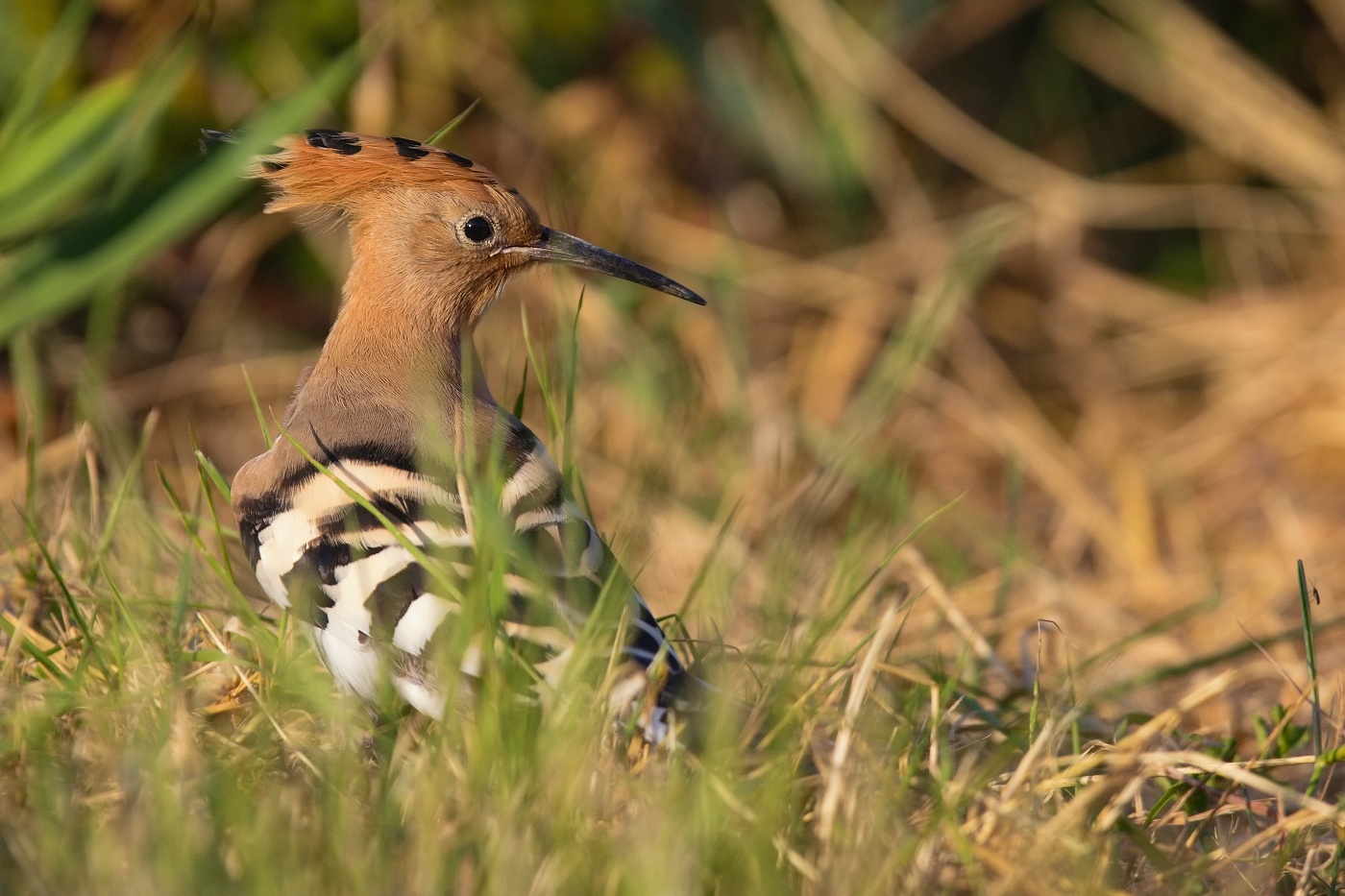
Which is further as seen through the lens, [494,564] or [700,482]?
[700,482]

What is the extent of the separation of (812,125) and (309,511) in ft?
8.22

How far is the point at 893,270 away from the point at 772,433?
2.80 ft

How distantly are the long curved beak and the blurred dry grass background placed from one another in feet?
1.52

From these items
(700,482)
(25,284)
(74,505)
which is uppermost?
(25,284)

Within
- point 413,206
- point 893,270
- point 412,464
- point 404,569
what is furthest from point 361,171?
point 893,270

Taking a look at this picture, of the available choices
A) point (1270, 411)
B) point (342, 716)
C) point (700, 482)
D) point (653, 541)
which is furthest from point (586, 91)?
point (342, 716)

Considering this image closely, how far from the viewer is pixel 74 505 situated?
2170mm

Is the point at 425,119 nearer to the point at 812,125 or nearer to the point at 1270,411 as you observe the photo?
the point at 812,125

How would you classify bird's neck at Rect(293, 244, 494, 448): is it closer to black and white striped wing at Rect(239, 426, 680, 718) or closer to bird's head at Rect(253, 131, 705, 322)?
bird's head at Rect(253, 131, 705, 322)

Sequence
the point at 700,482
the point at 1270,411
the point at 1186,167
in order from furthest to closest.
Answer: the point at 1186,167, the point at 1270,411, the point at 700,482

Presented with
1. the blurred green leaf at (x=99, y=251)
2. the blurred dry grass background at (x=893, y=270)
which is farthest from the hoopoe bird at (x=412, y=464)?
the blurred dry grass background at (x=893, y=270)

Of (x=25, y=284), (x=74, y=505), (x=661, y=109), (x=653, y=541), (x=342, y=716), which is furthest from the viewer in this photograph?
(x=661, y=109)

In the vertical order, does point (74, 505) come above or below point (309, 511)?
below

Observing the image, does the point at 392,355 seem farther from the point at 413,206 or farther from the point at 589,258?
the point at 589,258
